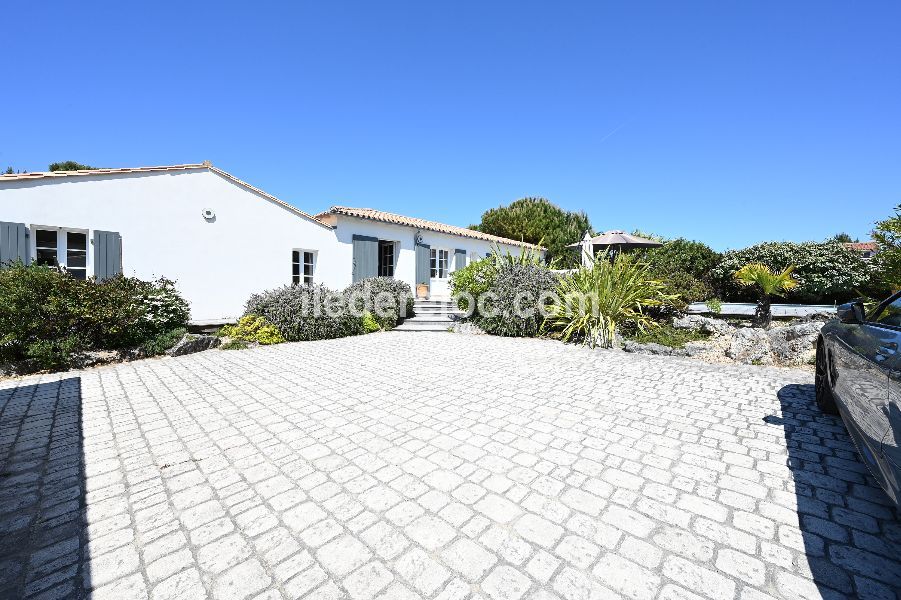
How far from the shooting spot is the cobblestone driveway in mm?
1697

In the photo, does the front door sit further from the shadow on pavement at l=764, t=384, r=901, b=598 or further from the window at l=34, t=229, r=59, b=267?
the shadow on pavement at l=764, t=384, r=901, b=598

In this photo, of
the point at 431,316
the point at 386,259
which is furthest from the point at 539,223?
the point at 431,316

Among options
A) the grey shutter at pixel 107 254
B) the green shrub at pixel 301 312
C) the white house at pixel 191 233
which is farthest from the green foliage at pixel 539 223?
the grey shutter at pixel 107 254

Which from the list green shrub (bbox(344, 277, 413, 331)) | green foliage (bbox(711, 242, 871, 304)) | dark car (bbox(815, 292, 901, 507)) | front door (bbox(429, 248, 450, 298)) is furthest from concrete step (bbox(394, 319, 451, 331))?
green foliage (bbox(711, 242, 871, 304))

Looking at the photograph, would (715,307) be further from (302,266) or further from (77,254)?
(77,254)

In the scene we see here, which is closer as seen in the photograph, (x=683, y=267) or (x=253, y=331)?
(x=253, y=331)

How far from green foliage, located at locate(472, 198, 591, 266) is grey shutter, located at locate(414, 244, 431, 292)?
933cm

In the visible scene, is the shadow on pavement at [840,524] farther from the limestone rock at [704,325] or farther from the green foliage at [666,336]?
the limestone rock at [704,325]

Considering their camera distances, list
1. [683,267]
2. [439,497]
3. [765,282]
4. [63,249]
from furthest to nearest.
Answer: [683,267]
[765,282]
[63,249]
[439,497]

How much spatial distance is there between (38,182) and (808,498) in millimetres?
11410

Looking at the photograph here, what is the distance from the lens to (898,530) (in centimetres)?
199

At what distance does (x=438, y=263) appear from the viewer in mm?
14383

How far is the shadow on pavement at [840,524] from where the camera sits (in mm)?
1662

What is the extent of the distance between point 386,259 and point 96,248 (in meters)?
7.51
